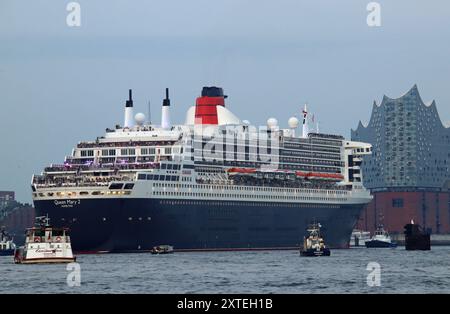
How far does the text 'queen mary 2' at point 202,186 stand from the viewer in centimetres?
12119

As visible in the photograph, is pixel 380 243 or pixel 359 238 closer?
pixel 380 243

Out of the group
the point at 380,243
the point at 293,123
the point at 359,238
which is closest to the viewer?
the point at 293,123

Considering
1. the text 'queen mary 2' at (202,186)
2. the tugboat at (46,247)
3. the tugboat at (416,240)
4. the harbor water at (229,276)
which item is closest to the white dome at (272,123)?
the text 'queen mary 2' at (202,186)

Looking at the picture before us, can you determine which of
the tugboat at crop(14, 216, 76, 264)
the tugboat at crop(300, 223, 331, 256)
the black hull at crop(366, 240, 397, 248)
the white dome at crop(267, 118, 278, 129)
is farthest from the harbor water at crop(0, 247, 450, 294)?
the black hull at crop(366, 240, 397, 248)

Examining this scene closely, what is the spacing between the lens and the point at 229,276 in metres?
80.8

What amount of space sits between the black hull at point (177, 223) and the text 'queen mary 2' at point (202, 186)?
9 centimetres

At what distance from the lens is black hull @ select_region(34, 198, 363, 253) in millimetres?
120438

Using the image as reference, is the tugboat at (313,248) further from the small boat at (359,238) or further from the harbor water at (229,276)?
the small boat at (359,238)

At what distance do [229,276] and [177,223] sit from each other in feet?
144

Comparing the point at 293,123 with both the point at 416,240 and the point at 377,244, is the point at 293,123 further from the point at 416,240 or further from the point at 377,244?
the point at 377,244

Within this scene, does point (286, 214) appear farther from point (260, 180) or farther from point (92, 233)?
point (92, 233)

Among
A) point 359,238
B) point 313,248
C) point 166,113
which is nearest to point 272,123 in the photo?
point 166,113

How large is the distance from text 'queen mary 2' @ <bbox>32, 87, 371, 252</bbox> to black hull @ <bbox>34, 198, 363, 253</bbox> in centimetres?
9

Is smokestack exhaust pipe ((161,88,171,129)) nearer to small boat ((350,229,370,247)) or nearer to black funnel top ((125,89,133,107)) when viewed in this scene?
black funnel top ((125,89,133,107))
